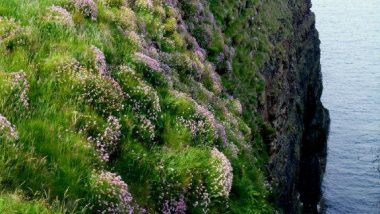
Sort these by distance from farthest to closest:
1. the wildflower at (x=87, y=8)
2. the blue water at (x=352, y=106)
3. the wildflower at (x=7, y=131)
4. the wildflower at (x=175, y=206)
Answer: the blue water at (x=352, y=106), the wildflower at (x=87, y=8), the wildflower at (x=175, y=206), the wildflower at (x=7, y=131)

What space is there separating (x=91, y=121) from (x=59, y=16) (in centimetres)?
374

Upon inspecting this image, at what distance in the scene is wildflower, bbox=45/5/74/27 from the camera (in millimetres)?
10680

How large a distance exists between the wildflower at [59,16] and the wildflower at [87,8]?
0.91 m

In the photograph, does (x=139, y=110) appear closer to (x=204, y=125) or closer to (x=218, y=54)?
(x=204, y=125)

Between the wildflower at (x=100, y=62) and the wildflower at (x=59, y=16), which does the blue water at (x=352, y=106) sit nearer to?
the wildflower at (x=59, y=16)

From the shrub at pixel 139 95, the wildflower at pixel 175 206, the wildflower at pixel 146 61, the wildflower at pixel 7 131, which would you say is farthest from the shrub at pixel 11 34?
the wildflower at pixel 175 206

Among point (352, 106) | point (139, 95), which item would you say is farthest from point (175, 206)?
point (352, 106)

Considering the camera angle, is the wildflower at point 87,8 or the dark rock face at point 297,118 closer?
the wildflower at point 87,8

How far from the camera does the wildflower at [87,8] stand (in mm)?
12094

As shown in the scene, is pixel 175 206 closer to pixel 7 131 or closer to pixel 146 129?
pixel 146 129

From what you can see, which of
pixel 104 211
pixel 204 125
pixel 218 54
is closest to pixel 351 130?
pixel 218 54

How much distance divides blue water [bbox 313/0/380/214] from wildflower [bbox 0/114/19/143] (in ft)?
163

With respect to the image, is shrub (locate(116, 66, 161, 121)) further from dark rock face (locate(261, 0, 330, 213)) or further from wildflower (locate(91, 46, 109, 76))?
dark rock face (locate(261, 0, 330, 213))

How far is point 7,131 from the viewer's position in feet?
22.1
